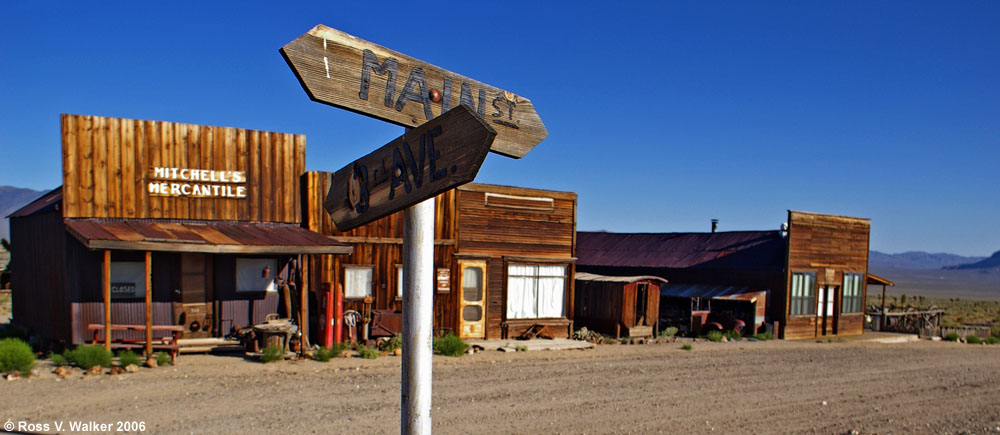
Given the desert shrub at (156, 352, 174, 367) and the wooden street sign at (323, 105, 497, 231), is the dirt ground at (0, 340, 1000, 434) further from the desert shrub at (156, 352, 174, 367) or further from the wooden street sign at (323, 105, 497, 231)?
the wooden street sign at (323, 105, 497, 231)

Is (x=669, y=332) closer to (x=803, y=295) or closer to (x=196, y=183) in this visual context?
(x=803, y=295)

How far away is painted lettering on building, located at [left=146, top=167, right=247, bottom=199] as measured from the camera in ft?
47.6

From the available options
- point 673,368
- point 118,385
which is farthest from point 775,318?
point 118,385

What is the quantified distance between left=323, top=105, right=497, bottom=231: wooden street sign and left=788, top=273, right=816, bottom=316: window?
22.5m

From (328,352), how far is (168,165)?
533cm

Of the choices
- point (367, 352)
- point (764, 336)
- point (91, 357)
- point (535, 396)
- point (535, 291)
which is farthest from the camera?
point (764, 336)

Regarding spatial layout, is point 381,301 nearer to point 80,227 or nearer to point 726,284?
point 80,227

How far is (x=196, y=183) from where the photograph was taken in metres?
14.9

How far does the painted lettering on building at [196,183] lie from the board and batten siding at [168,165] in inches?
3.6

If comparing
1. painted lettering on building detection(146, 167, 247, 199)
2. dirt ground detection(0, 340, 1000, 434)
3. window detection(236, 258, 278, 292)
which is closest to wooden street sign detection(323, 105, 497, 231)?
dirt ground detection(0, 340, 1000, 434)

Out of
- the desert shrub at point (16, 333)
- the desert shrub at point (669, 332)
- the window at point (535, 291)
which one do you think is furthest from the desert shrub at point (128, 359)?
the desert shrub at point (669, 332)

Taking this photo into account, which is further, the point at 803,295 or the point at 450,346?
the point at 803,295

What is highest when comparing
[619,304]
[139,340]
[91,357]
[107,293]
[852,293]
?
[852,293]

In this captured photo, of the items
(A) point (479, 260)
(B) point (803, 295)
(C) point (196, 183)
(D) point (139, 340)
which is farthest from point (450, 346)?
(B) point (803, 295)
